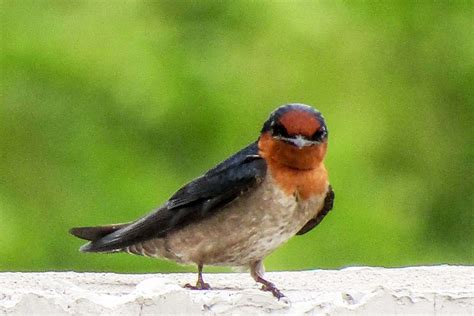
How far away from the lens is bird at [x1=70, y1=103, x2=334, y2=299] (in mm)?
2430

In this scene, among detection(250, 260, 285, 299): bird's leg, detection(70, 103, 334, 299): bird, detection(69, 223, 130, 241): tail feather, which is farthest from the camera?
detection(69, 223, 130, 241): tail feather

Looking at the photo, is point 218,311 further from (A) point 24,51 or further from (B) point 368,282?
→ (A) point 24,51

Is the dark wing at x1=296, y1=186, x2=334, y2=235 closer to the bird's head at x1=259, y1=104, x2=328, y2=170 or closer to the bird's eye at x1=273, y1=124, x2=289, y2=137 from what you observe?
the bird's head at x1=259, y1=104, x2=328, y2=170

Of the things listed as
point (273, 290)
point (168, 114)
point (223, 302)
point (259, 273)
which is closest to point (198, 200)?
point (259, 273)

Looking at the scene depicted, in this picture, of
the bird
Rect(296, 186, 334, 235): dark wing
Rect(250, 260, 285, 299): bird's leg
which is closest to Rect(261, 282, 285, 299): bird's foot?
Rect(250, 260, 285, 299): bird's leg

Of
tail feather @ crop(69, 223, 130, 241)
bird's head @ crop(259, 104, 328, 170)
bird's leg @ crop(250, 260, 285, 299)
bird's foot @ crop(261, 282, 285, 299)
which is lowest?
bird's leg @ crop(250, 260, 285, 299)

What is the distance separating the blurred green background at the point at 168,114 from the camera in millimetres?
3529

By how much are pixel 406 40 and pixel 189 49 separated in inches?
26.9

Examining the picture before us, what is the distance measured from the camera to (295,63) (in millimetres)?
3629

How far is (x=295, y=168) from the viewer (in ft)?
8.07

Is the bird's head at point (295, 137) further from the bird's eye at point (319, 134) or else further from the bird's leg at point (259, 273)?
the bird's leg at point (259, 273)

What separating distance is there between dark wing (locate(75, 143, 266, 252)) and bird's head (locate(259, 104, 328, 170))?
1.6 inches

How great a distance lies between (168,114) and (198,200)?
117 centimetres

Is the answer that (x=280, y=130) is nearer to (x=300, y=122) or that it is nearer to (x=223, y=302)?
(x=300, y=122)
